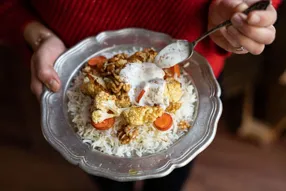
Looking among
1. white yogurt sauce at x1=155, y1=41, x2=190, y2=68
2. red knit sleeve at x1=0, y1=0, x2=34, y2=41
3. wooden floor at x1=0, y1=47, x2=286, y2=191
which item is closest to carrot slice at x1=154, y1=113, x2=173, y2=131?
white yogurt sauce at x1=155, y1=41, x2=190, y2=68

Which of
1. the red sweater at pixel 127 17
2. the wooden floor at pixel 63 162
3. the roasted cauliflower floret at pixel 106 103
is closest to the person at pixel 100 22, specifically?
the red sweater at pixel 127 17

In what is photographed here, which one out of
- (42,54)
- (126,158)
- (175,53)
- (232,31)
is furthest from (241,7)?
(42,54)

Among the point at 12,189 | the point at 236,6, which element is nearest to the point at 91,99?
the point at 236,6

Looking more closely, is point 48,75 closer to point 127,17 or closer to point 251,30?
point 127,17

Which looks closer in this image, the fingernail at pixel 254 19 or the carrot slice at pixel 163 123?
the fingernail at pixel 254 19

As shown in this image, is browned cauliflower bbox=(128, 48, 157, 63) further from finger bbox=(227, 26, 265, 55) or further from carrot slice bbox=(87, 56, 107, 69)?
finger bbox=(227, 26, 265, 55)

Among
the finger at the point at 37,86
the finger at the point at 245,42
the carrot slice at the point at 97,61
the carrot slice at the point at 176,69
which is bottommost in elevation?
the finger at the point at 37,86

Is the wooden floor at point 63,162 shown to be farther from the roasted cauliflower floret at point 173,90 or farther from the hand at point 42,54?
the roasted cauliflower floret at point 173,90

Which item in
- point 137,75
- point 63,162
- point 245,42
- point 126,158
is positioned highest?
point 245,42
